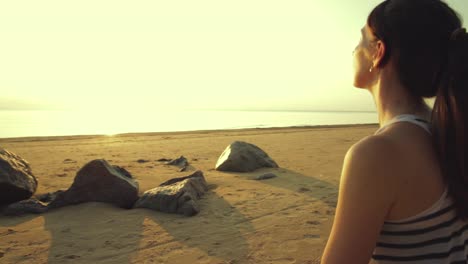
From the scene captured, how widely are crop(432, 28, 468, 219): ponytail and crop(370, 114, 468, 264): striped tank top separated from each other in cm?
5

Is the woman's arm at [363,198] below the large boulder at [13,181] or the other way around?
the other way around

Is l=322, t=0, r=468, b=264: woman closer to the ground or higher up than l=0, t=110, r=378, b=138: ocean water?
higher up

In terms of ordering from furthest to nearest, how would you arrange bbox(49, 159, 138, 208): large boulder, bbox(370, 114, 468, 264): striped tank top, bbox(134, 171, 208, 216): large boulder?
bbox(49, 159, 138, 208): large boulder
bbox(134, 171, 208, 216): large boulder
bbox(370, 114, 468, 264): striped tank top

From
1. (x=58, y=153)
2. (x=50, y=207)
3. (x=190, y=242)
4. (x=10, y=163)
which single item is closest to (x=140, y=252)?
(x=190, y=242)

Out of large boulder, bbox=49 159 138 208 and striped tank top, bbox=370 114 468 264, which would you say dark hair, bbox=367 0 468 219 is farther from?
large boulder, bbox=49 159 138 208

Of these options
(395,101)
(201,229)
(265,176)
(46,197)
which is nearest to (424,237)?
(395,101)

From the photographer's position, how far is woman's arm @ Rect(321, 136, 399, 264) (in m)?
1.10

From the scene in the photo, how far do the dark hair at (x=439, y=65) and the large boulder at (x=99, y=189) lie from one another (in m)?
4.77

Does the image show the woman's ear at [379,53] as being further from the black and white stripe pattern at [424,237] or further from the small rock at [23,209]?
the small rock at [23,209]

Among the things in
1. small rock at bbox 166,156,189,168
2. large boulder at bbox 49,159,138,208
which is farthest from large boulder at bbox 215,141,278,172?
large boulder at bbox 49,159,138,208

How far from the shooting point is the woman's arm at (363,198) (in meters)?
1.10

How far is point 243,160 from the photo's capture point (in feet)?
27.1

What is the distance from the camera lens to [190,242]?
13.1 ft

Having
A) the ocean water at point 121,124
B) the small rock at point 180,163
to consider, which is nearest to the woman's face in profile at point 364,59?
the small rock at point 180,163
